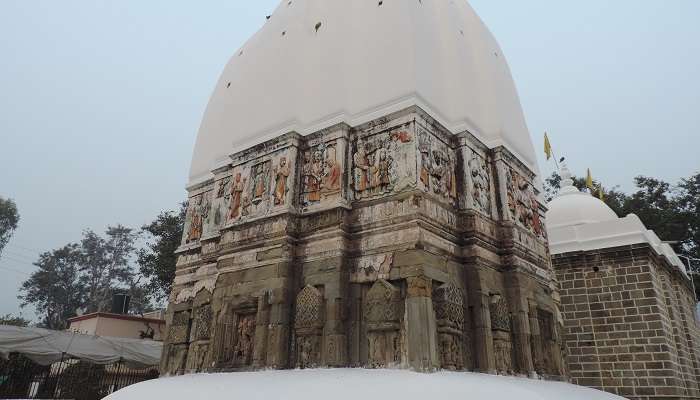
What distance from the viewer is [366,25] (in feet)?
27.2

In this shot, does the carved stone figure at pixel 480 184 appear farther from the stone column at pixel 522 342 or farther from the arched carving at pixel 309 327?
the arched carving at pixel 309 327

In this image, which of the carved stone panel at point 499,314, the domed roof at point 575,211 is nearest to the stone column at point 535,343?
the carved stone panel at point 499,314

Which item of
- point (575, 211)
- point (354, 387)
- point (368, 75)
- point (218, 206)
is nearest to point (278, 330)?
point (354, 387)

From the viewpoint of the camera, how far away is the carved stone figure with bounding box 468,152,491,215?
732 centimetres

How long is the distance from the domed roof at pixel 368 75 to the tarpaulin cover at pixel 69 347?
21.3 feet

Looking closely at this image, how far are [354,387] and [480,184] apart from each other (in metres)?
4.03

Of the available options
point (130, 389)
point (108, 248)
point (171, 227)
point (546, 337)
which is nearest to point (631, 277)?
point (546, 337)

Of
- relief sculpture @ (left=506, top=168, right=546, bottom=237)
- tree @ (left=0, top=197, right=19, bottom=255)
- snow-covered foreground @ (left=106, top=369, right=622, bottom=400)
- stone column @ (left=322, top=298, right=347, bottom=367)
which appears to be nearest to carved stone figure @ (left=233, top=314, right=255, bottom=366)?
snow-covered foreground @ (left=106, top=369, right=622, bottom=400)

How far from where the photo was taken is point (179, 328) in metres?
8.64

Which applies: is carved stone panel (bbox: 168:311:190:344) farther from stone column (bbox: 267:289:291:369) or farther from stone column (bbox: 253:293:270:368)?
stone column (bbox: 267:289:291:369)

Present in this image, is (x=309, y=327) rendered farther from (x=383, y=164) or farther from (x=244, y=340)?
(x=383, y=164)

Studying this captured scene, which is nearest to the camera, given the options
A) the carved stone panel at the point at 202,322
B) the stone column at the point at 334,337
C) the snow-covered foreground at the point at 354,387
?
the snow-covered foreground at the point at 354,387

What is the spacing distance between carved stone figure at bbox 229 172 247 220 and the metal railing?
839cm

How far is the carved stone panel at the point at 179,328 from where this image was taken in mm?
8438
